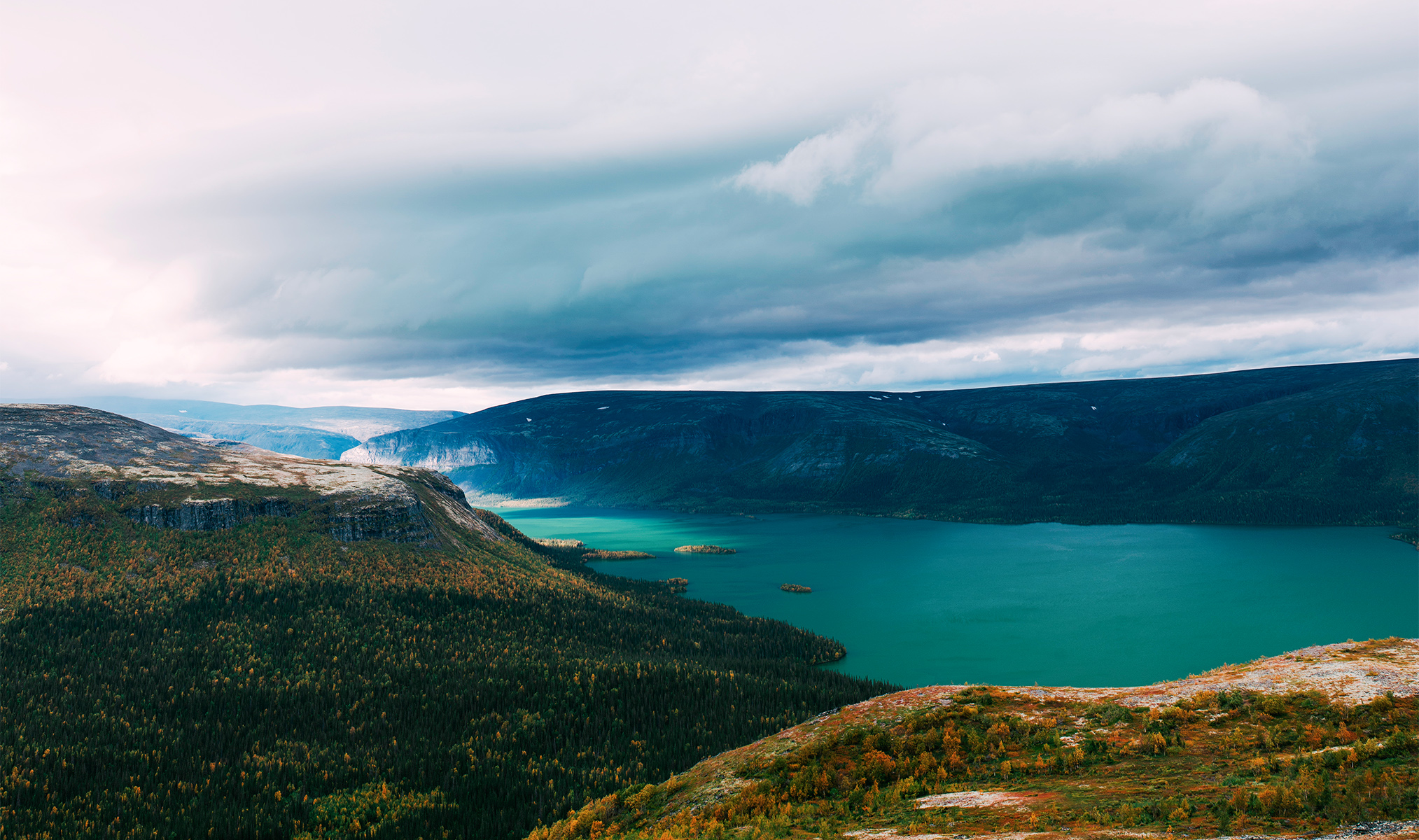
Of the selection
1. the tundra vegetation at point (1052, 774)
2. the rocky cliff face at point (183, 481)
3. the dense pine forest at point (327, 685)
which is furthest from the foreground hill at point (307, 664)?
the tundra vegetation at point (1052, 774)

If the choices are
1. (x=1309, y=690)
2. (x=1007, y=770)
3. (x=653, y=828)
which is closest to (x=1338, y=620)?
(x=1309, y=690)

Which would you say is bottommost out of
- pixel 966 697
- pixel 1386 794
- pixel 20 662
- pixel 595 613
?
pixel 595 613

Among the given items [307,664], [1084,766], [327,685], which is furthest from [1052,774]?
[307,664]

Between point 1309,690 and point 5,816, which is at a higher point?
point 1309,690

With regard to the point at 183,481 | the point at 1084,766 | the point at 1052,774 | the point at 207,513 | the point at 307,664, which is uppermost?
the point at 183,481

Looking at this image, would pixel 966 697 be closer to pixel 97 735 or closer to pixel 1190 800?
pixel 1190 800

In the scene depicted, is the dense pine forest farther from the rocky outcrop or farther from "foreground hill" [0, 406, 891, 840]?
the rocky outcrop

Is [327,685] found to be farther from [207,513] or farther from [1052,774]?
[1052,774]
